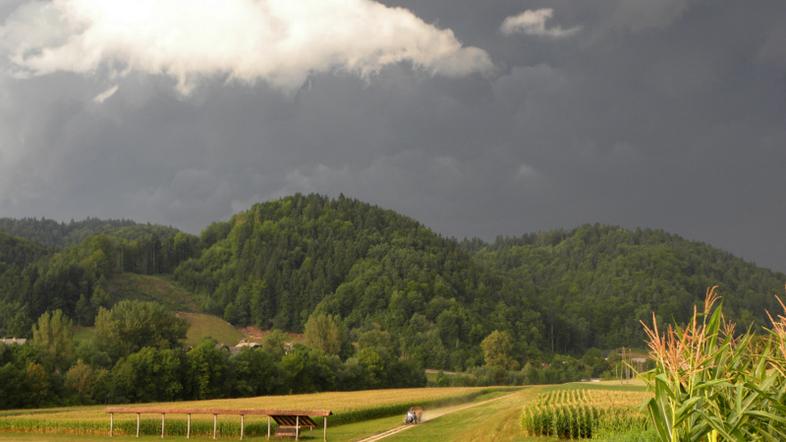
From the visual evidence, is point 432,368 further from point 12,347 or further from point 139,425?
point 139,425

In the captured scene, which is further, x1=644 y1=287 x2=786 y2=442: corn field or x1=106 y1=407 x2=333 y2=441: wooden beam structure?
x1=106 y1=407 x2=333 y2=441: wooden beam structure

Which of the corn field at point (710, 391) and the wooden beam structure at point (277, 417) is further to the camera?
the wooden beam structure at point (277, 417)

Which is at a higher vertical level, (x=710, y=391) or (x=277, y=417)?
(x=710, y=391)

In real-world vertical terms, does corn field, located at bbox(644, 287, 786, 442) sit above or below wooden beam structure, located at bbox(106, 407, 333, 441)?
above

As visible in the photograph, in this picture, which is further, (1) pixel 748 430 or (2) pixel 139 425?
(2) pixel 139 425

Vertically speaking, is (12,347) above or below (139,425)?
above

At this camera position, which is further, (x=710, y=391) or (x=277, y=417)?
(x=277, y=417)

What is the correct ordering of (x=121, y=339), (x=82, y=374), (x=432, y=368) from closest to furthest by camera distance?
1. (x=82, y=374)
2. (x=121, y=339)
3. (x=432, y=368)

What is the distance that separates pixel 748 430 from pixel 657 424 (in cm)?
187

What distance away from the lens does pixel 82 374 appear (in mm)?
94938

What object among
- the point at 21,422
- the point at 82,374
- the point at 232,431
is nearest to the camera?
the point at 232,431

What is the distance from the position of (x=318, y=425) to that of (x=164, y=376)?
44468 mm

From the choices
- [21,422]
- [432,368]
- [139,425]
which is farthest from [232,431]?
[432,368]

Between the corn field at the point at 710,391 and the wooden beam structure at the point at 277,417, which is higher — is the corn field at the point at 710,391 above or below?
above
